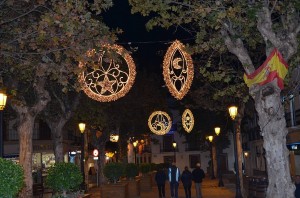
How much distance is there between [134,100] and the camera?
4056 centimetres

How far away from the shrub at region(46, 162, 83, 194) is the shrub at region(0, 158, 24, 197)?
6.59m

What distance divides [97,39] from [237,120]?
588 inches

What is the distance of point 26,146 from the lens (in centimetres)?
1766

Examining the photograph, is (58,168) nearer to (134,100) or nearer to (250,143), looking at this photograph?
(134,100)

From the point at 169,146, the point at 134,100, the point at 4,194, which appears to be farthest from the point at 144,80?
the point at 169,146

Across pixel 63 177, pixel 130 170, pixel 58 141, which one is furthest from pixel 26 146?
pixel 130 170

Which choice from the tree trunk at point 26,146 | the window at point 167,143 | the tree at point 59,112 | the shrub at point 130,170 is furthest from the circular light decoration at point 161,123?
the window at point 167,143

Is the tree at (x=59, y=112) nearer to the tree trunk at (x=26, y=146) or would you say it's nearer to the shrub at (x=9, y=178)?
the tree trunk at (x=26, y=146)

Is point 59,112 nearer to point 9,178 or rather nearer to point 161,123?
point 161,123

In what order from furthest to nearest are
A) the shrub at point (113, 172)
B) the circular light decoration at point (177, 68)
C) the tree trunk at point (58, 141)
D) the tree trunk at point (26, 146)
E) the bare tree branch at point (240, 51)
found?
the shrub at point (113, 172) → the tree trunk at point (58, 141) → the tree trunk at point (26, 146) → the circular light decoration at point (177, 68) → the bare tree branch at point (240, 51)

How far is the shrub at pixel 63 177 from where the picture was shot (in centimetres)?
1661

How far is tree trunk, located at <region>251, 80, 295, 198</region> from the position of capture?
11141 millimetres

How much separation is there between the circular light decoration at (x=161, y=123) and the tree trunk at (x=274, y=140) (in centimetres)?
1896

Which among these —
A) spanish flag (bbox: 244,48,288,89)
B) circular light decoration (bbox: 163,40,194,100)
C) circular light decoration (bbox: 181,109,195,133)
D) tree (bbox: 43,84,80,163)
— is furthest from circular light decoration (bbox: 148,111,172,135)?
spanish flag (bbox: 244,48,288,89)
